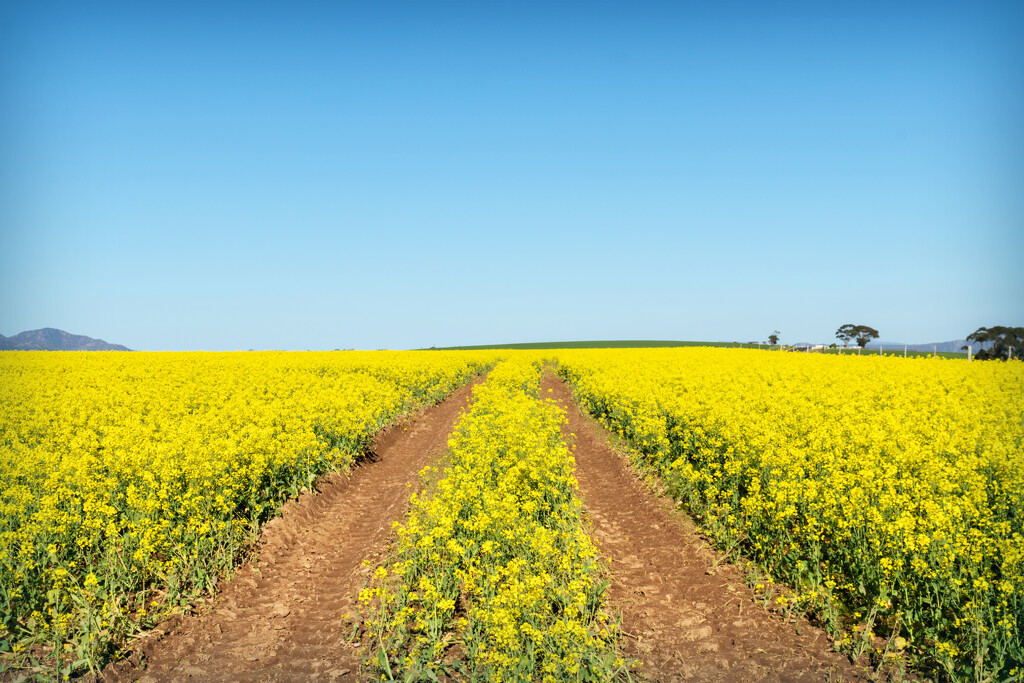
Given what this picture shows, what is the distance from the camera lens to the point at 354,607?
7.34 metres

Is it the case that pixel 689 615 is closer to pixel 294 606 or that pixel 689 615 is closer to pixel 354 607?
pixel 354 607

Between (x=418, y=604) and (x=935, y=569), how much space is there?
6249 millimetres

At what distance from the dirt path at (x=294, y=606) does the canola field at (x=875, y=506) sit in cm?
586

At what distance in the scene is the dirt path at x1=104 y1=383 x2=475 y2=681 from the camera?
Answer: 246 inches

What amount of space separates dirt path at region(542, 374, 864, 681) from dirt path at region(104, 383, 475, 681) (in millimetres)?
3577

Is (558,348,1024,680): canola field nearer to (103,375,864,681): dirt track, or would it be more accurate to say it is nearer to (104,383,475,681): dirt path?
(103,375,864,681): dirt track

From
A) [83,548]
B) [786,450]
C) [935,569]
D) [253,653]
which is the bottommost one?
[253,653]

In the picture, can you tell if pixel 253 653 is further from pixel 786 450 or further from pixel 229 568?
pixel 786 450

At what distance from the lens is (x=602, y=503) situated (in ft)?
37.3

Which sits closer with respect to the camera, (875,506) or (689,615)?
(689,615)

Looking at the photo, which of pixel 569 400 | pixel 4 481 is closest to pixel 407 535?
pixel 4 481

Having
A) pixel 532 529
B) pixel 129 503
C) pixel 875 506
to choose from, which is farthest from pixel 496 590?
pixel 129 503

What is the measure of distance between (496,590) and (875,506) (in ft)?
17.4

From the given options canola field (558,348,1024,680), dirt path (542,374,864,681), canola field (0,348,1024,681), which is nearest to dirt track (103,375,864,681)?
dirt path (542,374,864,681)
